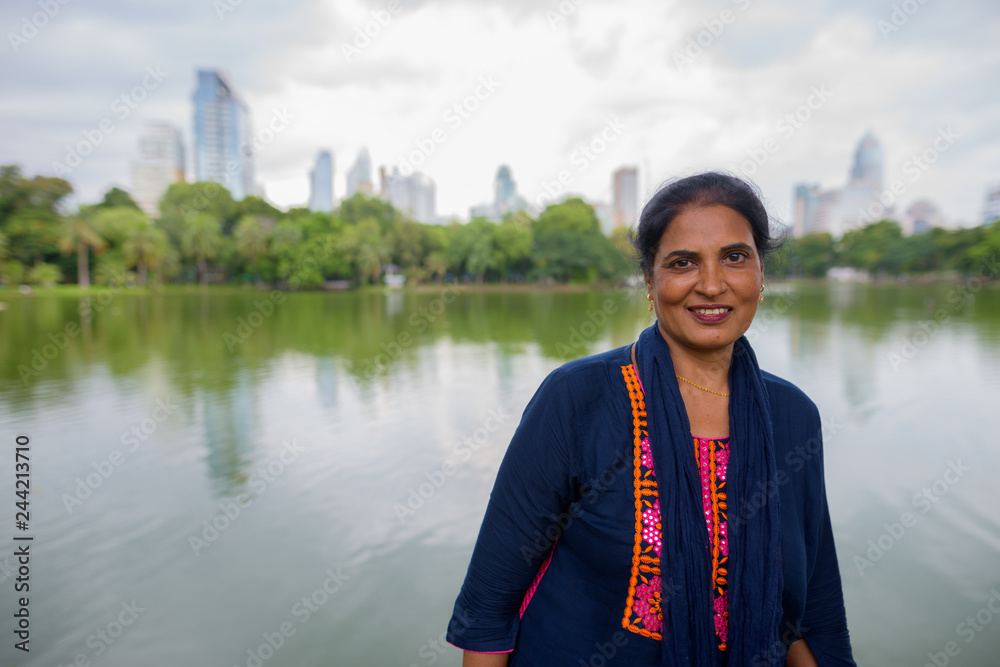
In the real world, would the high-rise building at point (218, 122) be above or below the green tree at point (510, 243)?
above

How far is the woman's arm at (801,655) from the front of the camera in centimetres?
143

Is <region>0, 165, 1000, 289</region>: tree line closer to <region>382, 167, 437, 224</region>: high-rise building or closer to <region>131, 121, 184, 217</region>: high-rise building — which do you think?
<region>382, 167, 437, 224</region>: high-rise building

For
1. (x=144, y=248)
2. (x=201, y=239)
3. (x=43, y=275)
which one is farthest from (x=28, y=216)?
(x=201, y=239)

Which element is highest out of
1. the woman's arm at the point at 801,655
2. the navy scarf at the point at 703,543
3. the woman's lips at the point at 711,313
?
the woman's lips at the point at 711,313

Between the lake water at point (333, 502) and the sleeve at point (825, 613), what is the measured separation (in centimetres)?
79

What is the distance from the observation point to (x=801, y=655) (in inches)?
56.6

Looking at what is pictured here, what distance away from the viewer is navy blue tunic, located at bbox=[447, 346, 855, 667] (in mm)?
1235

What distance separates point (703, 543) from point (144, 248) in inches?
2057

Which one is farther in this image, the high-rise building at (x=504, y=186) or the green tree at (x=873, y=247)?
the high-rise building at (x=504, y=186)

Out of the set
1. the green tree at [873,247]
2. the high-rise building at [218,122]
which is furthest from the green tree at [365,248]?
the high-rise building at [218,122]

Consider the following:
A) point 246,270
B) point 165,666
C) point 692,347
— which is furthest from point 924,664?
point 246,270

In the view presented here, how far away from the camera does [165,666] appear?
107 inches

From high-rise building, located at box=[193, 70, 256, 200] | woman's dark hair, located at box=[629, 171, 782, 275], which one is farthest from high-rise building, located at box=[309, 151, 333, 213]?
woman's dark hair, located at box=[629, 171, 782, 275]

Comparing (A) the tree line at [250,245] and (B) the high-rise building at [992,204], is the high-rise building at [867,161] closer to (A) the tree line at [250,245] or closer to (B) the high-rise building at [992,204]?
(B) the high-rise building at [992,204]
